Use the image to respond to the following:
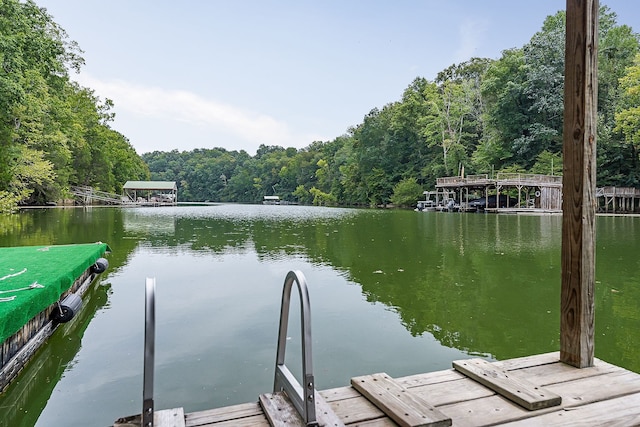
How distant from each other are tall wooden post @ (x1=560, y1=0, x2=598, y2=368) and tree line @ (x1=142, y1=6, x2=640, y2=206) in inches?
1115


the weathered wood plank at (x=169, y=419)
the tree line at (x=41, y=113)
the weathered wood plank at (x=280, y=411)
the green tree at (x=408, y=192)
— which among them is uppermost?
the tree line at (x=41, y=113)

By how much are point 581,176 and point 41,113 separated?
820 inches

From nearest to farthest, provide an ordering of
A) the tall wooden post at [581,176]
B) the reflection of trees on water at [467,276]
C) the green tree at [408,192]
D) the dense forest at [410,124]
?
the tall wooden post at [581,176] → the reflection of trees on water at [467,276] → the dense forest at [410,124] → the green tree at [408,192]

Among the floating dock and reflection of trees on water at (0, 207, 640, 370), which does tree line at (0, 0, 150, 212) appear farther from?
the floating dock

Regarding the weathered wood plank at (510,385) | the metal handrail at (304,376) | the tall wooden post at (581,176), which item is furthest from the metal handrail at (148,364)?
the tall wooden post at (581,176)

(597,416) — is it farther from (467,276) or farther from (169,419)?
(467,276)

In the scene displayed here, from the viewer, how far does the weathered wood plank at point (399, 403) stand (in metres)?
1.63

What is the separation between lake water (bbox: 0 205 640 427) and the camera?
3250 mm

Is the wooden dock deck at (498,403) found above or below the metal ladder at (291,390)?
below

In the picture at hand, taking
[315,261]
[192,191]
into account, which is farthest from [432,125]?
[192,191]

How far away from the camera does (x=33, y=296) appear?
149 inches

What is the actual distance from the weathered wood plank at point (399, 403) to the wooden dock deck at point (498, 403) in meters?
0.03

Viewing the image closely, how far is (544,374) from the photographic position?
2152 mm

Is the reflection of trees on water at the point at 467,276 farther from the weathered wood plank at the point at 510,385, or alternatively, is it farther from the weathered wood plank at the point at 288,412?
the weathered wood plank at the point at 288,412
